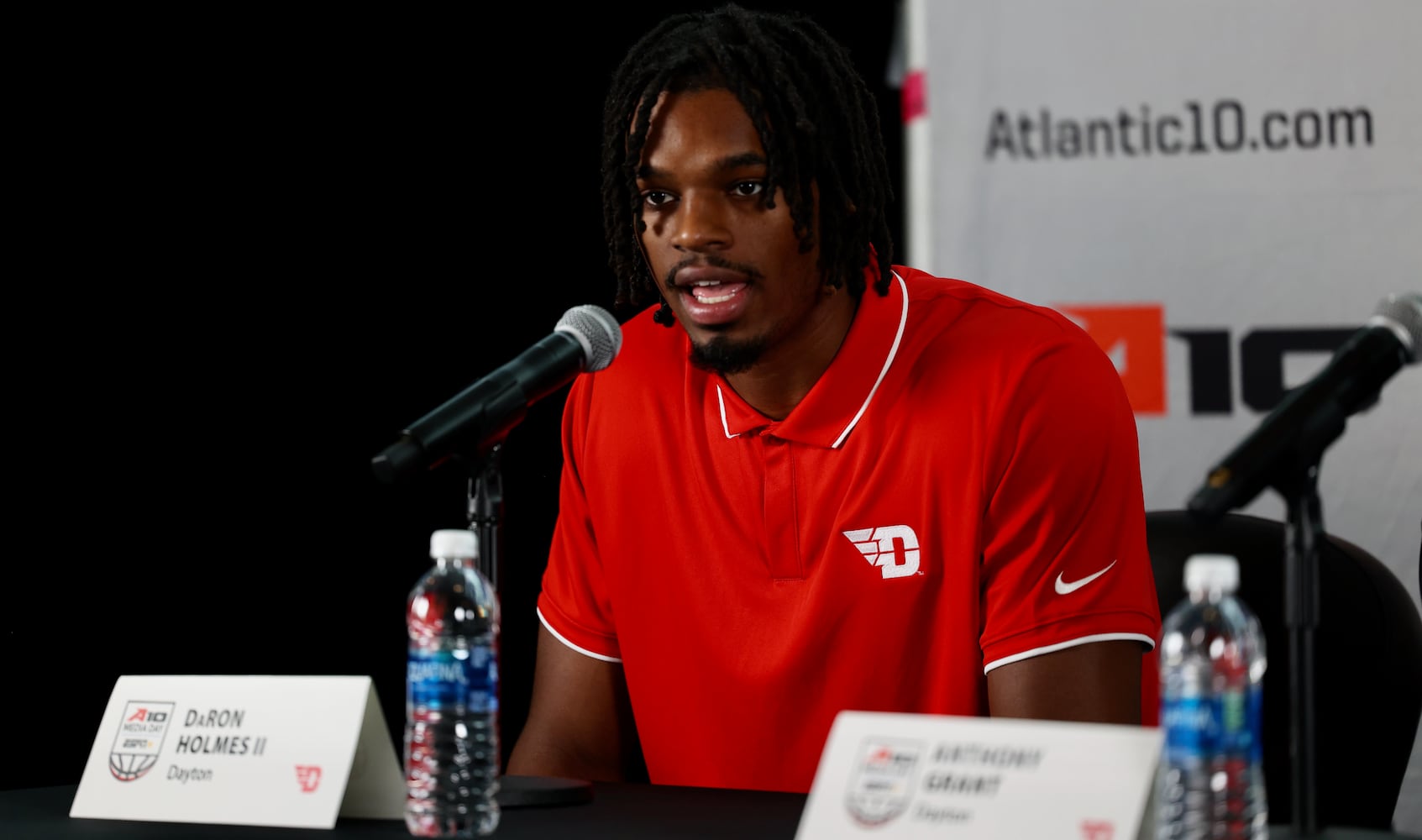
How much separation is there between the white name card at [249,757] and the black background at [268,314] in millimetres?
816

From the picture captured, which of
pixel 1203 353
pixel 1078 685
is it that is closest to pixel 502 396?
pixel 1078 685

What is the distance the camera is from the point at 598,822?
133 cm

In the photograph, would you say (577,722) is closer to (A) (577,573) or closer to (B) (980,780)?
(A) (577,573)

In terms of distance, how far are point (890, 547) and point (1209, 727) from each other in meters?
0.80

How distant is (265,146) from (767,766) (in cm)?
117

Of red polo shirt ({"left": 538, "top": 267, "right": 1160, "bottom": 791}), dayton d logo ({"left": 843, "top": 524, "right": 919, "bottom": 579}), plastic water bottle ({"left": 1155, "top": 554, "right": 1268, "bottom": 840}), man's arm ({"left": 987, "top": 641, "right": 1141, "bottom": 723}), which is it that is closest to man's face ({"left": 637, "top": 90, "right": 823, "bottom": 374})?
red polo shirt ({"left": 538, "top": 267, "right": 1160, "bottom": 791})

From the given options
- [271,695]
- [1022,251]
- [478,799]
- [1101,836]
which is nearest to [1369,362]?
[1101,836]

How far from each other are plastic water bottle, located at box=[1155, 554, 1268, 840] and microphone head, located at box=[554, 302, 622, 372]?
574 millimetres

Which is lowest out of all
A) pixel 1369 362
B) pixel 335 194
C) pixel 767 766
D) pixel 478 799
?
pixel 767 766

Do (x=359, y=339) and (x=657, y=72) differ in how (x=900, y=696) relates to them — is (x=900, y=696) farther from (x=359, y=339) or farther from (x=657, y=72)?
(x=359, y=339)

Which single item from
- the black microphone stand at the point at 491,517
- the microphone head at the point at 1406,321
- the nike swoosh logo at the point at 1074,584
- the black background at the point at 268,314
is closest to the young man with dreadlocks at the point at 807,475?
the nike swoosh logo at the point at 1074,584

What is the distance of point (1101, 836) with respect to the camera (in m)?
0.99

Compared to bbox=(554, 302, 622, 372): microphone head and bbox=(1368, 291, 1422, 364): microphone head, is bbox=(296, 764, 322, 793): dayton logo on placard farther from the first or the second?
bbox=(1368, 291, 1422, 364): microphone head

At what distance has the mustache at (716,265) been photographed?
71.4 inches
